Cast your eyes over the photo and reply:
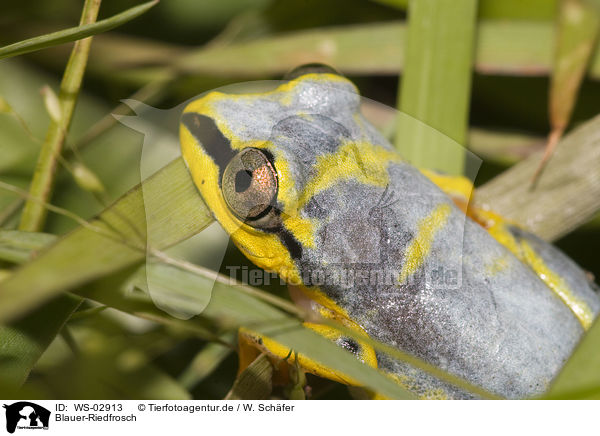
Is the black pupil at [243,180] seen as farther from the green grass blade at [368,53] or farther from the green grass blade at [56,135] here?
the green grass blade at [368,53]

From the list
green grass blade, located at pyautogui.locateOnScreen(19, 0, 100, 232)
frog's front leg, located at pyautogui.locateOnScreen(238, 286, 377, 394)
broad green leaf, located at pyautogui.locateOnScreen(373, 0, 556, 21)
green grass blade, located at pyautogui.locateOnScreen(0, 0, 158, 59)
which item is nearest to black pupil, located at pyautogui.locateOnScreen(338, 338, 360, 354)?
frog's front leg, located at pyautogui.locateOnScreen(238, 286, 377, 394)

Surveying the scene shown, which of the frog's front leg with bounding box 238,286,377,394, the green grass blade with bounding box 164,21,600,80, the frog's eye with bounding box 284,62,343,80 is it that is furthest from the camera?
the green grass blade with bounding box 164,21,600,80

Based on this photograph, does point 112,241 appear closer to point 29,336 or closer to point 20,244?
point 20,244

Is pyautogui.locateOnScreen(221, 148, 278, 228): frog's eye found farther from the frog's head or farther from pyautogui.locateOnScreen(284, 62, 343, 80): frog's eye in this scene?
pyautogui.locateOnScreen(284, 62, 343, 80): frog's eye

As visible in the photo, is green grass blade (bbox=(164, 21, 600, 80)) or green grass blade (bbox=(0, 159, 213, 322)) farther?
green grass blade (bbox=(164, 21, 600, 80))

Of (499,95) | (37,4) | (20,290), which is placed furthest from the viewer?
(499,95)
